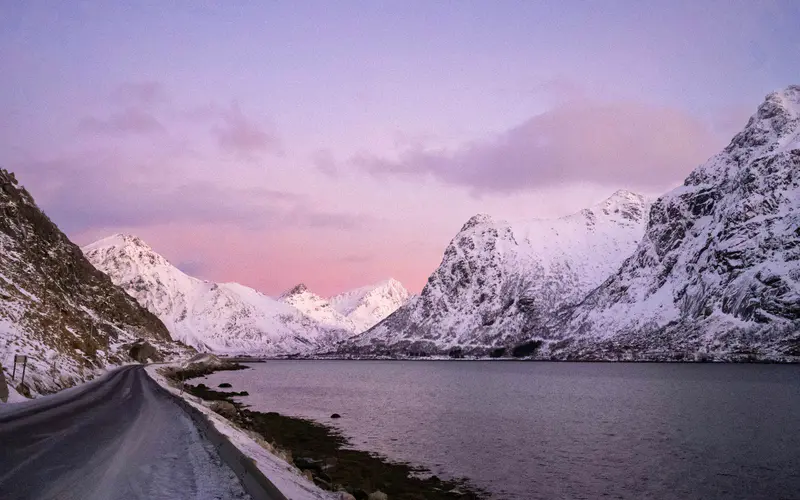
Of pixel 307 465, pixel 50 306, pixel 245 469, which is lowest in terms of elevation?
pixel 307 465

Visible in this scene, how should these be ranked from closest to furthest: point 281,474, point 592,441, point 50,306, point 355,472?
1. point 281,474
2. point 355,472
3. point 592,441
4. point 50,306

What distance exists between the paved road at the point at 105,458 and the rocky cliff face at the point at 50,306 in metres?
15.5

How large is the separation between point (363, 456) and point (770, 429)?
125 feet

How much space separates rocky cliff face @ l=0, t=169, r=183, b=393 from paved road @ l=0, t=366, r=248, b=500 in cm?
1552

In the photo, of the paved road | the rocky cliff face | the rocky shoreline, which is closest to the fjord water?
the rocky shoreline

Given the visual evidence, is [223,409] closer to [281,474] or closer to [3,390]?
[3,390]

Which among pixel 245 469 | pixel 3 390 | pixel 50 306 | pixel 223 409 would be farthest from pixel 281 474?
pixel 50 306

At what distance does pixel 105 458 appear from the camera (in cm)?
1517

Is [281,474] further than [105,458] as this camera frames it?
Yes

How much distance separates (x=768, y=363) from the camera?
195000 mm

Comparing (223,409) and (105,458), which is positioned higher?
(105,458)

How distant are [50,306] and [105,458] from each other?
207 feet

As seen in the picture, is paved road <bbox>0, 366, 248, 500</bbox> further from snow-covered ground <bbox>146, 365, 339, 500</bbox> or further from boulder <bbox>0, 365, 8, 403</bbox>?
boulder <bbox>0, 365, 8, 403</bbox>

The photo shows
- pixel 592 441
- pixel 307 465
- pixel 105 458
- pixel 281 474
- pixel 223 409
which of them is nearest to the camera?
pixel 105 458
